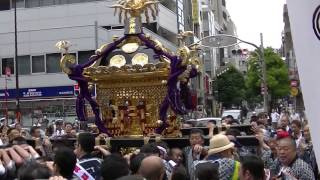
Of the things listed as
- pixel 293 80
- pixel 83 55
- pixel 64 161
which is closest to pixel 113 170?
pixel 64 161

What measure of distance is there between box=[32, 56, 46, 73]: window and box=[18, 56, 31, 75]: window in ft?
1.29

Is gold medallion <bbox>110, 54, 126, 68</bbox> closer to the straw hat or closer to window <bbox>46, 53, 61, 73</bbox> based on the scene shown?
the straw hat

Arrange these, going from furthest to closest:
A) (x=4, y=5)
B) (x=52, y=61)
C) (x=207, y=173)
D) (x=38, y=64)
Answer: (x=4, y=5) < (x=38, y=64) < (x=52, y=61) < (x=207, y=173)

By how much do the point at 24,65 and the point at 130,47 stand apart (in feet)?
103

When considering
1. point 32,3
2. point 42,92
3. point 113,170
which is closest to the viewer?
point 113,170

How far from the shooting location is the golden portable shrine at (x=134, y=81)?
31.4 ft

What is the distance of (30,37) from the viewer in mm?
39594

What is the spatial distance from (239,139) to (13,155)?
428cm

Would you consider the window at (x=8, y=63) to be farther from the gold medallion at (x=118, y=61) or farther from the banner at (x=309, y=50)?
the banner at (x=309, y=50)

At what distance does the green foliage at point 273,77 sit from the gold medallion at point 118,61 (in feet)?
186

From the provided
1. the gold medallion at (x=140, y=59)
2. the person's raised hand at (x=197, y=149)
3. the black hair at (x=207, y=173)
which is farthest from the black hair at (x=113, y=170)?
the gold medallion at (x=140, y=59)

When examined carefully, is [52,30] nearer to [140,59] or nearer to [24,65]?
[24,65]

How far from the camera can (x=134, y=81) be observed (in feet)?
32.3

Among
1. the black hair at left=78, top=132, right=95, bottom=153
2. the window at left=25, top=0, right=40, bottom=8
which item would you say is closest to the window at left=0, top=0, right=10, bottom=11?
the window at left=25, top=0, right=40, bottom=8
